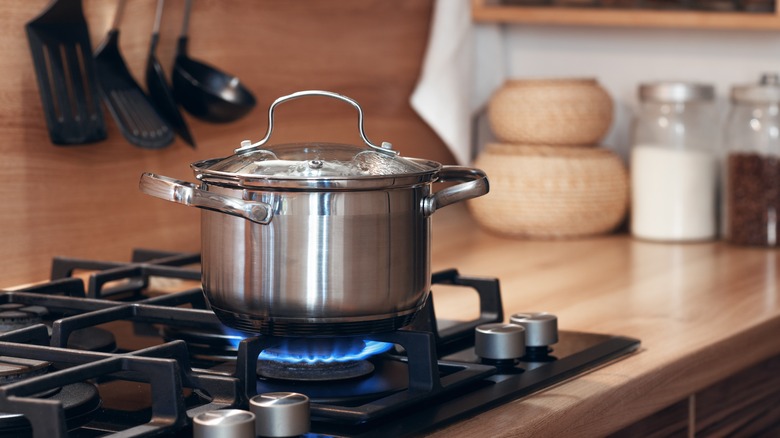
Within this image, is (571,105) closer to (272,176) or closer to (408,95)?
(408,95)

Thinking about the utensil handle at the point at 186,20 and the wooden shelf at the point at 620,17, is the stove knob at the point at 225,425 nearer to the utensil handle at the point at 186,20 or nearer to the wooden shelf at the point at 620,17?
the utensil handle at the point at 186,20

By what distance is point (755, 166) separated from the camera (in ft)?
5.74

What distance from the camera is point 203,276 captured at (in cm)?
91

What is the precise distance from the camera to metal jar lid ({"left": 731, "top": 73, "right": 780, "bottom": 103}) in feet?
5.70

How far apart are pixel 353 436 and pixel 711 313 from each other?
619mm

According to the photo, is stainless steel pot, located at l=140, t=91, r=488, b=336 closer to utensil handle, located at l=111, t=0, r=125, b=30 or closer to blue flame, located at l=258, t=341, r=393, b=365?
blue flame, located at l=258, t=341, r=393, b=365

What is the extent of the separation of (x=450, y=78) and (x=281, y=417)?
1.26m

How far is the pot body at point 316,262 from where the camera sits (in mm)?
847

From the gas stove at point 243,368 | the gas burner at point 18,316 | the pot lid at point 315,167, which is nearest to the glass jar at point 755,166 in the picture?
the gas stove at point 243,368

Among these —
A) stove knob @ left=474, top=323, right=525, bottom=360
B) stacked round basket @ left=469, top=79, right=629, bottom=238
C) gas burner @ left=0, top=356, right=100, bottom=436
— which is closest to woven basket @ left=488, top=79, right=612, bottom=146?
stacked round basket @ left=469, top=79, right=629, bottom=238

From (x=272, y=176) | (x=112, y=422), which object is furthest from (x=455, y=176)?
(x=112, y=422)

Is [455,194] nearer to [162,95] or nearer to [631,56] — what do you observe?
[162,95]

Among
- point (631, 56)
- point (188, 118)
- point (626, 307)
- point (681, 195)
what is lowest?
point (626, 307)

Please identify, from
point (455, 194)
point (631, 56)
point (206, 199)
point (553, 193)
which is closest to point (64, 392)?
point (206, 199)
